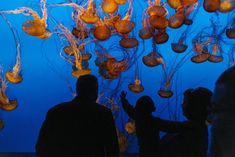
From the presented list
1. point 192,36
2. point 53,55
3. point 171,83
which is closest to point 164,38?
point 192,36

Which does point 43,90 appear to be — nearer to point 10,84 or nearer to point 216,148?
point 10,84

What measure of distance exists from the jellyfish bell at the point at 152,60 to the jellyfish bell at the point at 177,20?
1.13ft

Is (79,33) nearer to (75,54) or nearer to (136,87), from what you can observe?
(75,54)

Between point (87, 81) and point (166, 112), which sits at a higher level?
point (87, 81)

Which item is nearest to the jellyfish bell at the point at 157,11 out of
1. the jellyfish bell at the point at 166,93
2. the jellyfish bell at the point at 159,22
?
the jellyfish bell at the point at 159,22

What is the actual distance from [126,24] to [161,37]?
13.9 inches

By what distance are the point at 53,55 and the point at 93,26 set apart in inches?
22.1

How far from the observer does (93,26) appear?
3.44 m

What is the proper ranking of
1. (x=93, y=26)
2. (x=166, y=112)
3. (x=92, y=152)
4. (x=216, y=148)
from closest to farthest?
(x=216, y=148) → (x=92, y=152) → (x=166, y=112) → (x=93, y=26)

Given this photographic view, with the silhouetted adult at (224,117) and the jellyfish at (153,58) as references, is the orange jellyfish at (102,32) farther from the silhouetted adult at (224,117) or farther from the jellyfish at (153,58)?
the silhouetted adult at (224,117)

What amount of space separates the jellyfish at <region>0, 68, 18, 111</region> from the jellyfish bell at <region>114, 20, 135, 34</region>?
1176 millimetres

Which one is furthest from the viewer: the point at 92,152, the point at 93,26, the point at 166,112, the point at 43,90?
the point at 93,26

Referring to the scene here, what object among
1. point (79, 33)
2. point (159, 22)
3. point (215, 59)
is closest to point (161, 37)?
point (159, 22)

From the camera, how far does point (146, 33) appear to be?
3297 mm
